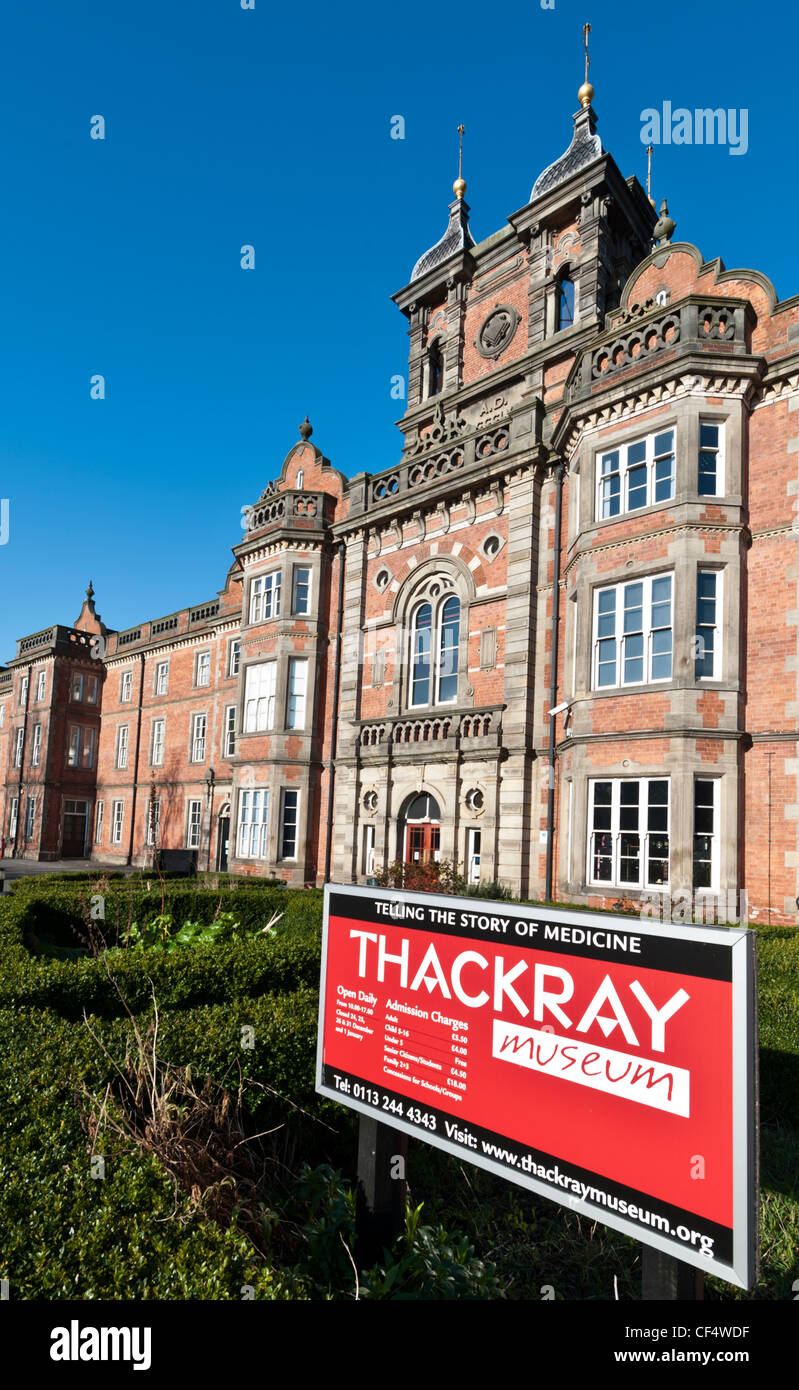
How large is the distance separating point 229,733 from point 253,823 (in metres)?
6.48

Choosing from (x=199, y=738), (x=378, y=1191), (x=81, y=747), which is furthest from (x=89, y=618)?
(x=378, y=1191)

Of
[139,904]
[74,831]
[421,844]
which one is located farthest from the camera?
[74,831]

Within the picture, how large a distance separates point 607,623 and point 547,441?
17.3 ft

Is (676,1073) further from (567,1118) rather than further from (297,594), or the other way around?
(297,594)

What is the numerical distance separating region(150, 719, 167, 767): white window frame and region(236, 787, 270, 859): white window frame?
10.5m

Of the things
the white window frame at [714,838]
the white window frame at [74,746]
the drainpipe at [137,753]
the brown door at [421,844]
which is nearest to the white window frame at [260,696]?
the brown door at [421,844]

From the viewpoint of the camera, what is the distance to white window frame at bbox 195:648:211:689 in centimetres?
3219

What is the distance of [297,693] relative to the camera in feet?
80.4

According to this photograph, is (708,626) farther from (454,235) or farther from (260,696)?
(454,235)

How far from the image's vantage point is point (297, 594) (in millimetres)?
24844

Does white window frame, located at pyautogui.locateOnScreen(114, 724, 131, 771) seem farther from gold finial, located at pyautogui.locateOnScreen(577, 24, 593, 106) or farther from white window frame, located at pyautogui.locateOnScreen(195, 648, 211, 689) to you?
gold finial, located at pyautogui.locateOnScreen(577, 24, 593, 106)

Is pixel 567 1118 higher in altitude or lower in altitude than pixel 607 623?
lower

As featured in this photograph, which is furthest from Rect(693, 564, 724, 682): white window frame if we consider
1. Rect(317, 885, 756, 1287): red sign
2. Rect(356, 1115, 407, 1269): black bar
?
Rect(356, 1115, 407, 1269): black bar

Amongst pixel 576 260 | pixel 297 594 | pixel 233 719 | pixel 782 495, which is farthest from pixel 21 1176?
pixel 233 719
